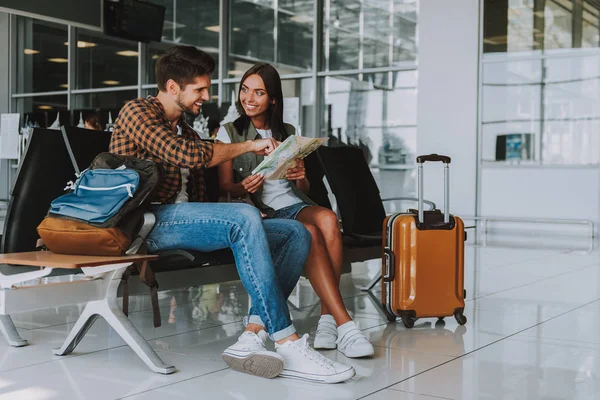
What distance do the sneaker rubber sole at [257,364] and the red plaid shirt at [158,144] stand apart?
658 mm

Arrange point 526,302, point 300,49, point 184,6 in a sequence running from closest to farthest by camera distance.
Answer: point 526,302 → point 300,49 → point 184,6

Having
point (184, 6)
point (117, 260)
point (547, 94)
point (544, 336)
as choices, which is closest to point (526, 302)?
point (544, 336)

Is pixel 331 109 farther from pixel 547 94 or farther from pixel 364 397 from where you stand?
pixel 364 397

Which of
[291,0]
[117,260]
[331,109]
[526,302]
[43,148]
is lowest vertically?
[526,302]

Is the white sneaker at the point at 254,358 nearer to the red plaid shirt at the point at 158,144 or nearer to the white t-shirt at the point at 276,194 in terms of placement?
the red plaid shirt at the point at 158,144

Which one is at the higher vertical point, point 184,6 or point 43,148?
point 184,6

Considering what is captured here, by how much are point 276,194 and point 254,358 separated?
1024 millimetres

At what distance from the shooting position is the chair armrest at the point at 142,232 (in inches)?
103

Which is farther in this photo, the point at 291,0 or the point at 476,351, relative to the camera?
the point at 291,0

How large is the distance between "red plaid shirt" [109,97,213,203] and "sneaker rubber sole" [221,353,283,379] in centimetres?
66

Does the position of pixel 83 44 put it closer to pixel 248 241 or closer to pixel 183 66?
pixel 183 66

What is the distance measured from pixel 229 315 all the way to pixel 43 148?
1283mm

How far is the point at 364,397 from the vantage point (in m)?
2.24

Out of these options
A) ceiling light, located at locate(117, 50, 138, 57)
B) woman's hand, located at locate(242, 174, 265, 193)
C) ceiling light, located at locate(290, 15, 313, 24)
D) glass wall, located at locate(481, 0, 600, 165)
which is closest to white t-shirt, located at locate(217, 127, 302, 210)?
woman's hand, located at locate(242, 174, 265, 193)
